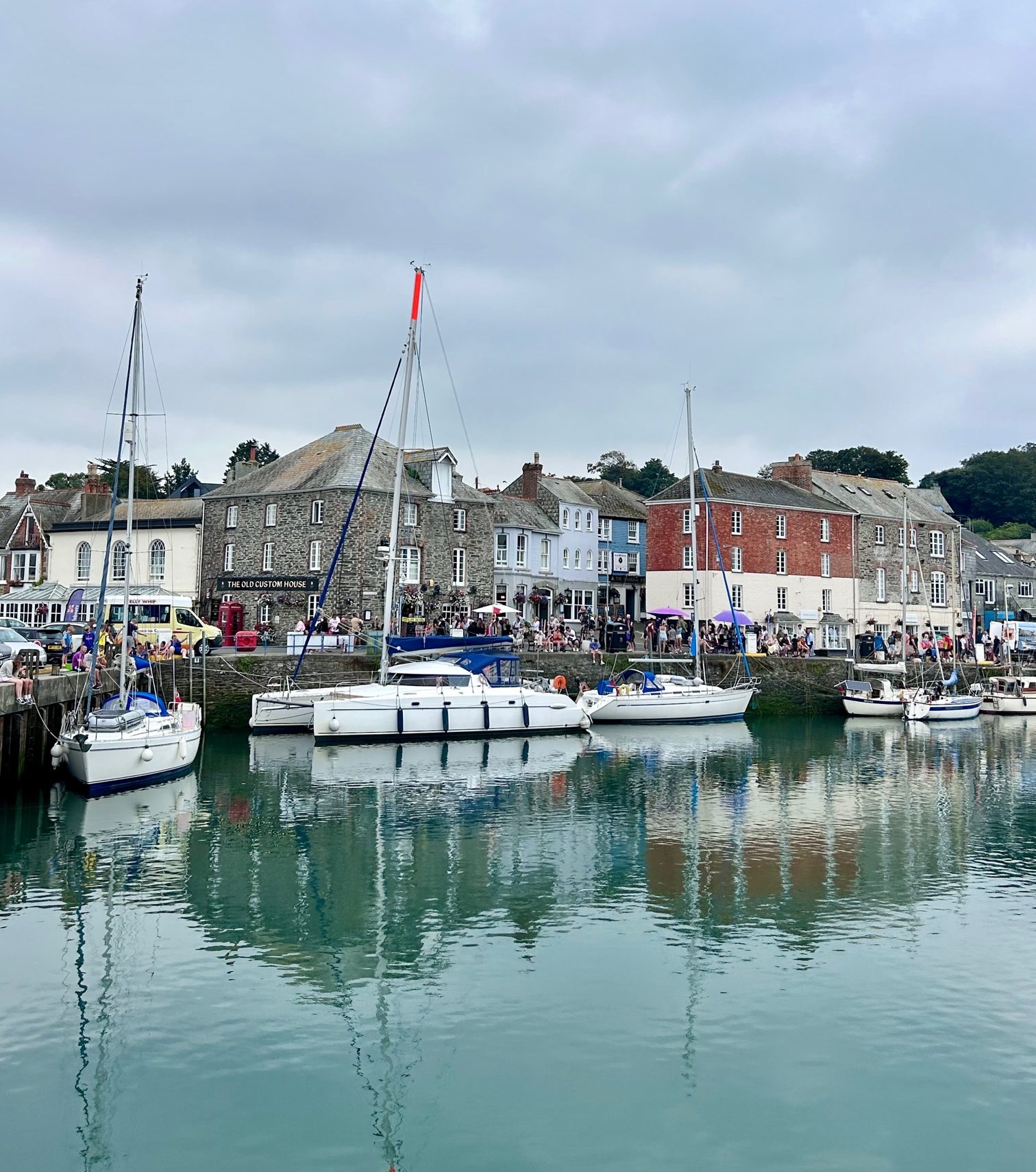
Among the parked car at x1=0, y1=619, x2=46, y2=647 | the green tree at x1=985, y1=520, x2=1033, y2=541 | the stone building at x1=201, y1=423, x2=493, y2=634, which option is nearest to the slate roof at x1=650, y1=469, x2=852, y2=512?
the stone building at x1=201, y1=423, x2=493, y2=634

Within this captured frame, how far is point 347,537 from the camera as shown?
5469 cm

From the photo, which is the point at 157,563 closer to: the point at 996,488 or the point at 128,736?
the point at 128,736

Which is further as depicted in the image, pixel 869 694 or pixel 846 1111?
pixel 869 694

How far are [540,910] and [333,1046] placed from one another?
6180 mm

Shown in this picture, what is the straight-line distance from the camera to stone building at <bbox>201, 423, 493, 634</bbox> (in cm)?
5497

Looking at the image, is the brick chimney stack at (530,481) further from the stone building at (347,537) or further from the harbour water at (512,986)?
the harbour water at (512,986)

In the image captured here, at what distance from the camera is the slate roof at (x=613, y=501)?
74.9 metres

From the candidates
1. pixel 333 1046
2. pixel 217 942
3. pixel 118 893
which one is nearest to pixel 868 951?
pixel 333 1046

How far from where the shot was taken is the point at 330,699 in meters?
39.0

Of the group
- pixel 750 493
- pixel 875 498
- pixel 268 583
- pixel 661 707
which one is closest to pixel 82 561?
pixel 268 583

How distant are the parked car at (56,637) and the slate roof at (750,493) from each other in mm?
34542

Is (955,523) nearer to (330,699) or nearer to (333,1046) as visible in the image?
(330,699)

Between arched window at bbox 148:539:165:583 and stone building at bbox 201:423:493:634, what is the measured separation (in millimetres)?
2427

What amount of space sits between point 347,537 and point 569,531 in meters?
19.9
